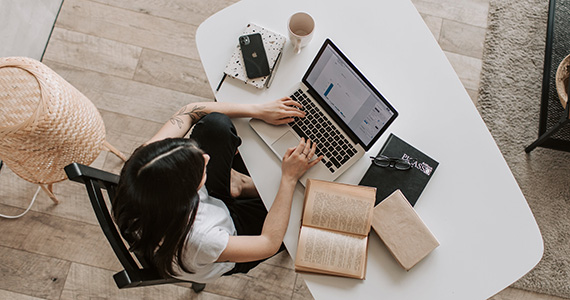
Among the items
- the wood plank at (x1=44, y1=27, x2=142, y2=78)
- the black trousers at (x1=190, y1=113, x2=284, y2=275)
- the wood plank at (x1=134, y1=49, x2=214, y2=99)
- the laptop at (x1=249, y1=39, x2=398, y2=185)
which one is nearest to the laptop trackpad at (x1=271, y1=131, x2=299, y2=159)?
the laptop at (x1=249, y1=39, x2=398, y2=185)

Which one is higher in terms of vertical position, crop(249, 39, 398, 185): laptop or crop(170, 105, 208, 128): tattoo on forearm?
crop(249, 39, 398, 185): laptop

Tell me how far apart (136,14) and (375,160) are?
1.45 metres

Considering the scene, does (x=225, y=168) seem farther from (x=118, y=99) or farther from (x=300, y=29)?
(x=118, y=99)

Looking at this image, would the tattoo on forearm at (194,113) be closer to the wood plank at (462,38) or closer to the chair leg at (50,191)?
the chair leg at (50,191)

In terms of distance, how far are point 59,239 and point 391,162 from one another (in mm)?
1413

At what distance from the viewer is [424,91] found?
3.92 feet

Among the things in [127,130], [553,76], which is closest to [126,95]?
[127,130]

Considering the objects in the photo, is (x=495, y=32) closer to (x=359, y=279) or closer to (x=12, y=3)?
(x=359, y=279)

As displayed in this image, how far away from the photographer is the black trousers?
1164mm

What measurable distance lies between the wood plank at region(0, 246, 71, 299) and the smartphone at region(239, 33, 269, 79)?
3.85 feet

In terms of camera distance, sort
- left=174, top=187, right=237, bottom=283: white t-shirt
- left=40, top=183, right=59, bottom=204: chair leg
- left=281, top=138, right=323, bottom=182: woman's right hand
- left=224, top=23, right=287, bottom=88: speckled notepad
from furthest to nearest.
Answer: left=40, top=183, right=59, bottom=204: chair leg, left=224, top=23, right=287, bottom=88: speckled notepad, left=281, top=138, right=323, bottom=182: woman's right hand, left=174, top=187, right=237, bottom=283: white t-shirt

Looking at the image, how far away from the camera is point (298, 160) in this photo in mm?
1114

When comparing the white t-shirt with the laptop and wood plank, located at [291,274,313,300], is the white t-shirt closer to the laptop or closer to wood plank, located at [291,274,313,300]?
the laptop

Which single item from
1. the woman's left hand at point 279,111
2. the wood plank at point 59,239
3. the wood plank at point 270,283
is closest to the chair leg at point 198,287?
the wood plank at point 270,283
